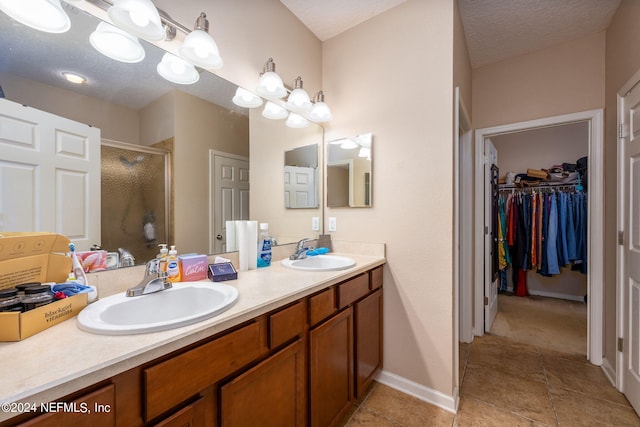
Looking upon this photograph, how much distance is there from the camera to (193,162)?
133cm

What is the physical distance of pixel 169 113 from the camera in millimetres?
1247

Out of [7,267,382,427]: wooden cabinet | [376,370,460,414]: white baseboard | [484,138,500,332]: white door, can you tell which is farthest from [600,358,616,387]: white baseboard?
[7,267,382,427]: wooden cabinet

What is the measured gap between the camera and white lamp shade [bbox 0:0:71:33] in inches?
32.9

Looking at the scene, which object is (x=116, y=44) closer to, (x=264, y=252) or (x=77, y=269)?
(x=77, y=269)

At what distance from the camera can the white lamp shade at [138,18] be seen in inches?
38.3

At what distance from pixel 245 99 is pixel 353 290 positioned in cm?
128

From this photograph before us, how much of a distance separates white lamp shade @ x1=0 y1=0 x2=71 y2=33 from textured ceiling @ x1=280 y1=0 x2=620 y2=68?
1.31 meters

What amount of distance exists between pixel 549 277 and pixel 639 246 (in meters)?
2.56

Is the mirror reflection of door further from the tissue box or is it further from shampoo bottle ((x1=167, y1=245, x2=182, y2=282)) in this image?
shampoo bottle ((x1=167, y1=245, x2=182, y2=282))

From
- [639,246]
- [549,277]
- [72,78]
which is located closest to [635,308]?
[639,246]

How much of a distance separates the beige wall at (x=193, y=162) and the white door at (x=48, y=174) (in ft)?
1.03

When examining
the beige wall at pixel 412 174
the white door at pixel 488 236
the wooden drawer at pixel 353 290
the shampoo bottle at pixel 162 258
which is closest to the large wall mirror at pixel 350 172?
the beige wall at pixel 412 174

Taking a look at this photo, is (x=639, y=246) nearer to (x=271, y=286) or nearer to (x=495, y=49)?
(x=495, y=49)

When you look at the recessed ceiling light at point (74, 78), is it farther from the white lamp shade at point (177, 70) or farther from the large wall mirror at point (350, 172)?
the large wall mirror at point (350, 172)
